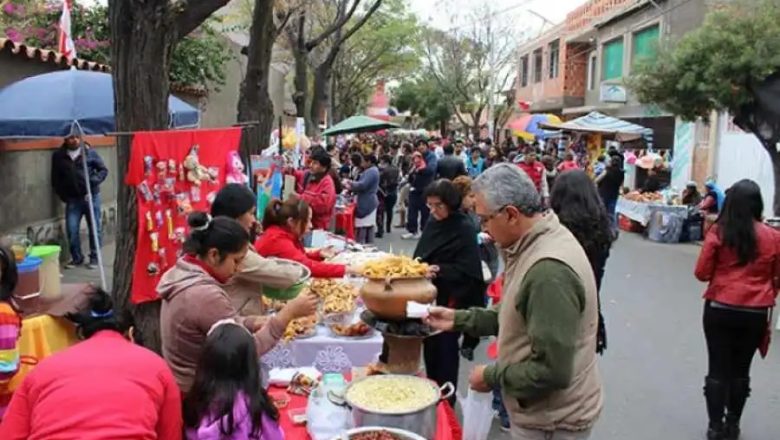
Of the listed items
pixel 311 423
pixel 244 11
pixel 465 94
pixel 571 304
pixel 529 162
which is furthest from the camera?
pixel 465 94

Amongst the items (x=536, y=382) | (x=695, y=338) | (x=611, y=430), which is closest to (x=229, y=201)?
(x=536, y=382)

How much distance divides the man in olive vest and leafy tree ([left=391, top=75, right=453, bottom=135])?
1915 inches

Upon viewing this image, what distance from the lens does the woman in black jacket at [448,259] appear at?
518 centimetres

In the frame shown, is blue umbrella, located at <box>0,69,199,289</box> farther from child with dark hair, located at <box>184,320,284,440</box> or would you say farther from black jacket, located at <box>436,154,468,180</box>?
child with dark hair, located at <box>184,320,284,440</box>

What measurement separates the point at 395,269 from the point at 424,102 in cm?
5361

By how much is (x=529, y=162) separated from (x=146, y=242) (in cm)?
1012

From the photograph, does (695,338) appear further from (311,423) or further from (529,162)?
(529,162)

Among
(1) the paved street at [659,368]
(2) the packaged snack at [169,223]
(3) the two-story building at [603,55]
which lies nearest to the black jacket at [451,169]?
(1) the paved street at [659,368]

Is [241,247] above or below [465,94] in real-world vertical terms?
below

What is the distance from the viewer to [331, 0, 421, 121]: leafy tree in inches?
1248

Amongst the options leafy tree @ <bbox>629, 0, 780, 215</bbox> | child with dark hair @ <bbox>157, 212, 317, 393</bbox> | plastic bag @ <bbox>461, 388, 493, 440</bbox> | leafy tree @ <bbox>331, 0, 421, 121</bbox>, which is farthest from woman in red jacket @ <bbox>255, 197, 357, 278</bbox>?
leafy tree @ <bbox>331, 0, 421, 121</bbox>

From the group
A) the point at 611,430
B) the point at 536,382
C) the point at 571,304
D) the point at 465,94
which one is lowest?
the point at 611,430

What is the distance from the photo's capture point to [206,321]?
3109 mm

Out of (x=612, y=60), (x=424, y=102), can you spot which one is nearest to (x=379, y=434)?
(x=612, y=60)
